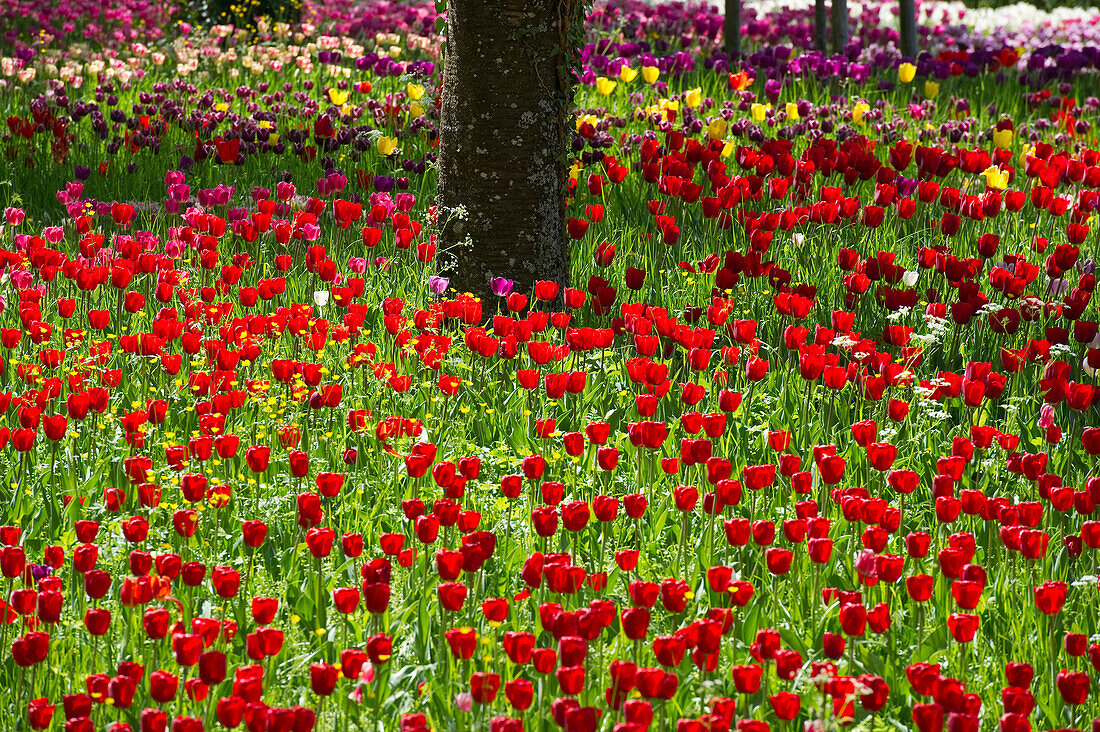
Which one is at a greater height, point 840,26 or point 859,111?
point 840,26

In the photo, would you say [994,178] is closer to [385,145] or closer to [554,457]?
[385,145]

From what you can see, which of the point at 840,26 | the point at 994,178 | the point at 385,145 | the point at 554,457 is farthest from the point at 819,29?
the point at 554,457

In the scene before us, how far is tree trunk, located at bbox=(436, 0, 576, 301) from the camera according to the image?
15.3 ft

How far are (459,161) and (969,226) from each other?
9.00ft

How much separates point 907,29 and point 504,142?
25.1ft

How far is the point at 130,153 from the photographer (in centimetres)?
721

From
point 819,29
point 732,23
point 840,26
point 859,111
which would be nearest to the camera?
point 859,111

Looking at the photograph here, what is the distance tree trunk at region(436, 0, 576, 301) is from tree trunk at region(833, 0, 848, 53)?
719cm

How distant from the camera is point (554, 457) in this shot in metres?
3.51

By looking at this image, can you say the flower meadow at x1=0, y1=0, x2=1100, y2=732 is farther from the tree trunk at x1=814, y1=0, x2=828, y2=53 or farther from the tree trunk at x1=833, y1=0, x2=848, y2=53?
the tree trunk at x1=814, y1=0, x2=828, y2=53

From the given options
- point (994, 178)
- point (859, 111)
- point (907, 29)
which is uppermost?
point (907, 29)

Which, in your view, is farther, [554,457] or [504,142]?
[504,142]

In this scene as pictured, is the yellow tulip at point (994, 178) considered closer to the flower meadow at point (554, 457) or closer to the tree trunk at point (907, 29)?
the flower meadow at point (554, 457)

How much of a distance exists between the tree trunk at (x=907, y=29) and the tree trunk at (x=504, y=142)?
23.6ft
